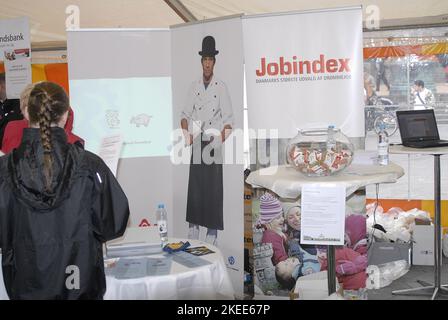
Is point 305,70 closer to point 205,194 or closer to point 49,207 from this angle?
point 205,194

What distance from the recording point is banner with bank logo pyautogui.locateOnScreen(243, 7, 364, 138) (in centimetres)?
300

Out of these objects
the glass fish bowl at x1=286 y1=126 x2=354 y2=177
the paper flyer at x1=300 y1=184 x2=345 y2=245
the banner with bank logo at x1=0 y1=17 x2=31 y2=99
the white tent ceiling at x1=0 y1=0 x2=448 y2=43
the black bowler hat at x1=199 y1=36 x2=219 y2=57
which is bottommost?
the paper flyer at x1=300 y1=184 x2=345 y2=245

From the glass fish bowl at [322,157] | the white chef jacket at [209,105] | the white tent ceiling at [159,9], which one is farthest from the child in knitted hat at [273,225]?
the white tent ceiling at [159,9]

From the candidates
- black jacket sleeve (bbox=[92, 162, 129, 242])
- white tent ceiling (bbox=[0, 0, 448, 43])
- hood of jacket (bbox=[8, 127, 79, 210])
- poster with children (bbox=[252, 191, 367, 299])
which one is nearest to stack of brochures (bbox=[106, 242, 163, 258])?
black jacket sleeve (bbox=[92, 162, 129, 242])

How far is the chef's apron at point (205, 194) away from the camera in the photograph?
135 inches

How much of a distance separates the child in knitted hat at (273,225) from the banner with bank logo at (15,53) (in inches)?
114

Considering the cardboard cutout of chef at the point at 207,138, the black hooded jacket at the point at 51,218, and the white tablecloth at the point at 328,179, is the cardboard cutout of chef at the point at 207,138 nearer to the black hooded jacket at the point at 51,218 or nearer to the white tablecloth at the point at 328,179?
the white tablecloth at the point at 328,179

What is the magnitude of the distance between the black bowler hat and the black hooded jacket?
74.4 inches

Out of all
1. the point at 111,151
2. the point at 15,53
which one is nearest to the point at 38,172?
the point at 111,151

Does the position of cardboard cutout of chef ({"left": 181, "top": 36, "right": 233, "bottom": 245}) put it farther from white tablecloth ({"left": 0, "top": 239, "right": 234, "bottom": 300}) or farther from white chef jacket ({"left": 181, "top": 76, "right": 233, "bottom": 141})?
white tablecloth ({"left": 0, "top": 239, "right": 234, "bottom": 300})

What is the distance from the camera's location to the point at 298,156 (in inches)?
82.0

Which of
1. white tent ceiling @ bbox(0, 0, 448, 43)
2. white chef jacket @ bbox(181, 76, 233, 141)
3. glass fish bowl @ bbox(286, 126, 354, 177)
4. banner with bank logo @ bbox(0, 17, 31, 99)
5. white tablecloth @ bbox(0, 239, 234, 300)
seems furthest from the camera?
banner with bank logo @ bbox(0, 17, 31, 99)

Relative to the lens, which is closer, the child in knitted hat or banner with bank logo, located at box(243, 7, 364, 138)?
banner with bank logo, located at box(243, 7, 364, 138)
